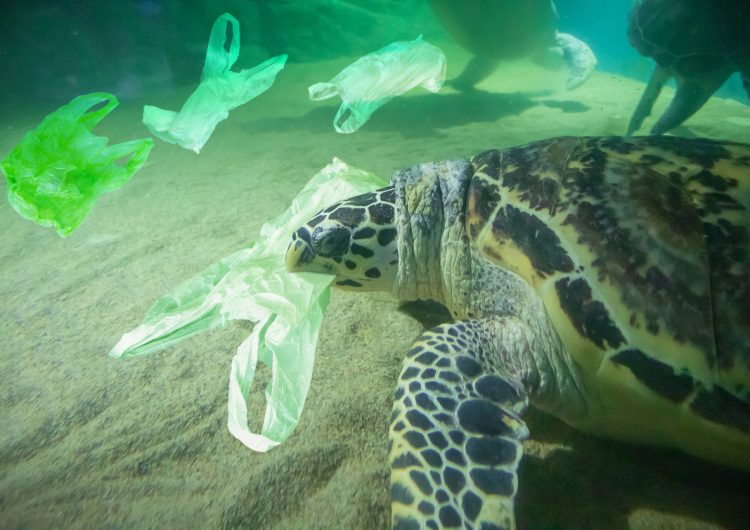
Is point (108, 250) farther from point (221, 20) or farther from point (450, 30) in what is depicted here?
point (450, 30)

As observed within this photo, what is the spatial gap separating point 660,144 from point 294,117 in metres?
6.13

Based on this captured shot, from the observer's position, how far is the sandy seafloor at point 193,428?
4.20 ft

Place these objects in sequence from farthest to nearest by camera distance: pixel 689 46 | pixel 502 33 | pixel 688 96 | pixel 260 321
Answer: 1. pixel 502 33
2. pixel 688 96
3. pixel 689 46
4. pixel 260 321

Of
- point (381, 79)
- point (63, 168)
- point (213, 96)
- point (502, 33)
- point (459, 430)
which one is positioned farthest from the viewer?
point (502, 33)

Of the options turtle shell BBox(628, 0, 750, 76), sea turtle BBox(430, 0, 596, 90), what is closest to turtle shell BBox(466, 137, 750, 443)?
turtle shell BBox(628, 0, 750, 76)

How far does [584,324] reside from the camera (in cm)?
131

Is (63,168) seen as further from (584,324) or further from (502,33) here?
(502,33)

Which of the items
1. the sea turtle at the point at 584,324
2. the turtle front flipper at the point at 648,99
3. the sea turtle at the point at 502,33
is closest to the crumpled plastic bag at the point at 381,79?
the sea turtle at the point at 584,324

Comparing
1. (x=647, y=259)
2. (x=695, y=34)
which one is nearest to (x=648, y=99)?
(x=695, y=34)

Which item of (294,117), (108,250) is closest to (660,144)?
(108,250)

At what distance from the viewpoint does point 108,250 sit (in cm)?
299

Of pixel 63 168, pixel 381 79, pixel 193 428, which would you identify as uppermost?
pixel 381 79

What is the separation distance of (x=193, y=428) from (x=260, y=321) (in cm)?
50

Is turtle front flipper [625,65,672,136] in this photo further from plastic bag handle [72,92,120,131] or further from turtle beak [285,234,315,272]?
plastic bag handle [72,92,120,131]
